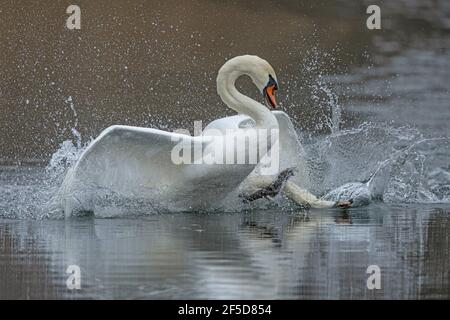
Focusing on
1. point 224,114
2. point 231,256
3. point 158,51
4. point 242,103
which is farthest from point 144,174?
point 158,51

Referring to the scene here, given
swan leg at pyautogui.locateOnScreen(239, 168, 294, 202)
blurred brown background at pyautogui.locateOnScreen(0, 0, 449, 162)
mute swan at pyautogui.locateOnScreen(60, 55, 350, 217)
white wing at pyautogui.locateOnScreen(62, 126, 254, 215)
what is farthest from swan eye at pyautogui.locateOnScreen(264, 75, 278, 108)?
blurred brown background at pyautogui.locateOnScreen(0, 0, 449, 162)

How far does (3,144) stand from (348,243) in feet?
27.0

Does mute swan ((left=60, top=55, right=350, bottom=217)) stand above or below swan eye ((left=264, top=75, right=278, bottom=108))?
below

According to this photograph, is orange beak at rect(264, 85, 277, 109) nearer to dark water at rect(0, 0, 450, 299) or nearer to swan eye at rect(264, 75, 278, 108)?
swan eye at rect(264, 75, 278, 108)

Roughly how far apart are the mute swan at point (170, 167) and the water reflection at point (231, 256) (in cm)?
23

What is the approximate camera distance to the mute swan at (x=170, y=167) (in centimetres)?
885

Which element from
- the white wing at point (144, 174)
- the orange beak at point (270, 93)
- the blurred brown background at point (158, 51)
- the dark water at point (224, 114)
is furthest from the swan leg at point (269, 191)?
the blurred brown background at point (158, 51)

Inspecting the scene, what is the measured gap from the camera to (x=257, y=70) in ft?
31.9

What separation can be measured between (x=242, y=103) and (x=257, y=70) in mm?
358

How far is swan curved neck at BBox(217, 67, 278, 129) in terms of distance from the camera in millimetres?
9242

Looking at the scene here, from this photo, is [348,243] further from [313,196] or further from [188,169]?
[313,196]

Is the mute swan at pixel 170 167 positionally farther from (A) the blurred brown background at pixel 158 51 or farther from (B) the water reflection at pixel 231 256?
(A) the blurred brown background at pixel 158 51

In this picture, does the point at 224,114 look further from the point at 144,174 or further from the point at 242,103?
the point at 144,174

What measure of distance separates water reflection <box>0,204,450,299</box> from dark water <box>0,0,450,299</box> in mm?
13
